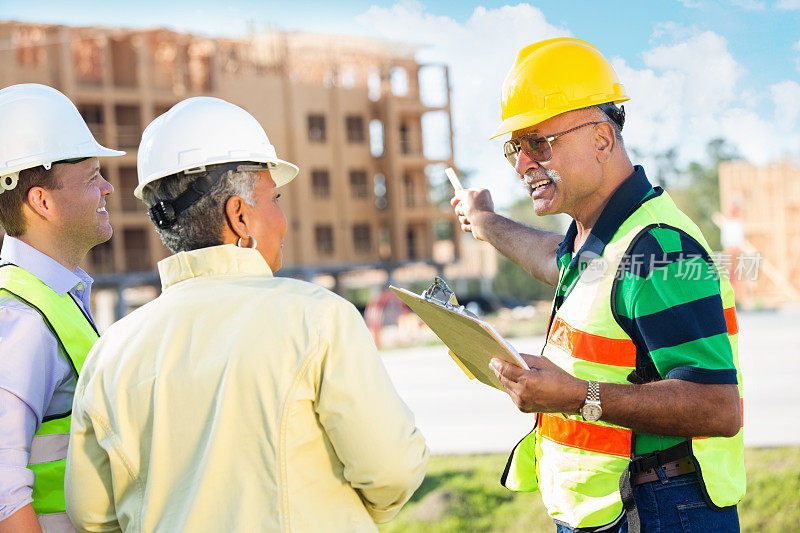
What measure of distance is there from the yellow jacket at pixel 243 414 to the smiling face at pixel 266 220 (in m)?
0.11

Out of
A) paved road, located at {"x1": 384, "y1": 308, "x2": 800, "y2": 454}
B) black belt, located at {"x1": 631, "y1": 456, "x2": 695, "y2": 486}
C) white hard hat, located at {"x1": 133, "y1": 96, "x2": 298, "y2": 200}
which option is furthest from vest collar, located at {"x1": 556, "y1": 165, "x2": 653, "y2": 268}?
paved road, located at {"x1": 384, "y1": 308, "x2": 800, "y2": 454}

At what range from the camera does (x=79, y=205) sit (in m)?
2.67

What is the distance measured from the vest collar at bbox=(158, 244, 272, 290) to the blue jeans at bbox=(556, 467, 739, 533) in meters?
1.25

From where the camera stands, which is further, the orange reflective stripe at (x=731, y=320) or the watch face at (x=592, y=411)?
the orange reflective stripe at (x=731, y=320)

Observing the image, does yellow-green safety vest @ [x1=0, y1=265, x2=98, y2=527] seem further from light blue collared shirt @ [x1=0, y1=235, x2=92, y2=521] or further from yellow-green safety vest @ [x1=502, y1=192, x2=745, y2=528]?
yellow-green safety vest @ [x1=502, y1=192, x2=745, y2=528]

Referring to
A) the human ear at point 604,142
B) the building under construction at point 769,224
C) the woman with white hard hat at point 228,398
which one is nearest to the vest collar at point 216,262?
the woman with white hard hat at point 228,398

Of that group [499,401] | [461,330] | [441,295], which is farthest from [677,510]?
[499,401]

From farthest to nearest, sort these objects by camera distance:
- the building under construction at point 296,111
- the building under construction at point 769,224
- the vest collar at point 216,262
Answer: the building under construction at point 769,224 → the building under construction at point 296,111 → the vest collar at point 216,262

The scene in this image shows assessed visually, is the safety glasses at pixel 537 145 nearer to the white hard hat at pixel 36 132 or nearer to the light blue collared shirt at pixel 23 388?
the white hard hat at pixel 36 132

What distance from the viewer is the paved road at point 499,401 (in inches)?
300

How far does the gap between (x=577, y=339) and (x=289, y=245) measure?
27950 mm

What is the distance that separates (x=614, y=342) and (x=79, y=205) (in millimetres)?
1751

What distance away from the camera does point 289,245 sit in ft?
98.3

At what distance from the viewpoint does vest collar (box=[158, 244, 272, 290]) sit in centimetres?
206
